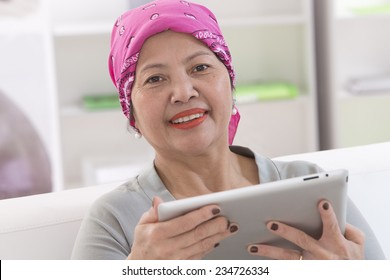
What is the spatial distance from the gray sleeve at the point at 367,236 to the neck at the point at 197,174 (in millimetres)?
195

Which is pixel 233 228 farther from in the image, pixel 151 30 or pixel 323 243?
pixel 151 30

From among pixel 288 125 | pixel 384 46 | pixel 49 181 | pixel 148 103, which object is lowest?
pixel 148 103

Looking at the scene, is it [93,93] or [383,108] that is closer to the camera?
[93,93]

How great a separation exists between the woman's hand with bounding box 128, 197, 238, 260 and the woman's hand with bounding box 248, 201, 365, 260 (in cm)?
8

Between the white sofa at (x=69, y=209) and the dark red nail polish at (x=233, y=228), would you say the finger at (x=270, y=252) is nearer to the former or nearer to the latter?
the dark red nail polish at (x=233, y=228)

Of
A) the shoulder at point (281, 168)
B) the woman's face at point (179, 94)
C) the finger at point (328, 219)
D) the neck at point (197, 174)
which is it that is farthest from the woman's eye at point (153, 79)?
the finger at point (328, 219)

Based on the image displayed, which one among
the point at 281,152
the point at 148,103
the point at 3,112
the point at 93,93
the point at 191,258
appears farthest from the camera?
the point at 281,152

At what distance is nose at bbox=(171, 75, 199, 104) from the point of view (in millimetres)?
1299

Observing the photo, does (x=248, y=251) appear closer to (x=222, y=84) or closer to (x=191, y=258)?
(x=191, y=258)

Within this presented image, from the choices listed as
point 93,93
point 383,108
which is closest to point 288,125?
point 383,108

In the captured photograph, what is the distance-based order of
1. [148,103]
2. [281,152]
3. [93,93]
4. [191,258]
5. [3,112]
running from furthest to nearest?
[281,152] < [93,93] < [3,112] < [148,103] < [191,258]

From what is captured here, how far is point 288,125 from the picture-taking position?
12.5 ft

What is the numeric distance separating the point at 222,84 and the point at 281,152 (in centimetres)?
248

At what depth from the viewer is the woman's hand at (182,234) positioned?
42.8 inches
